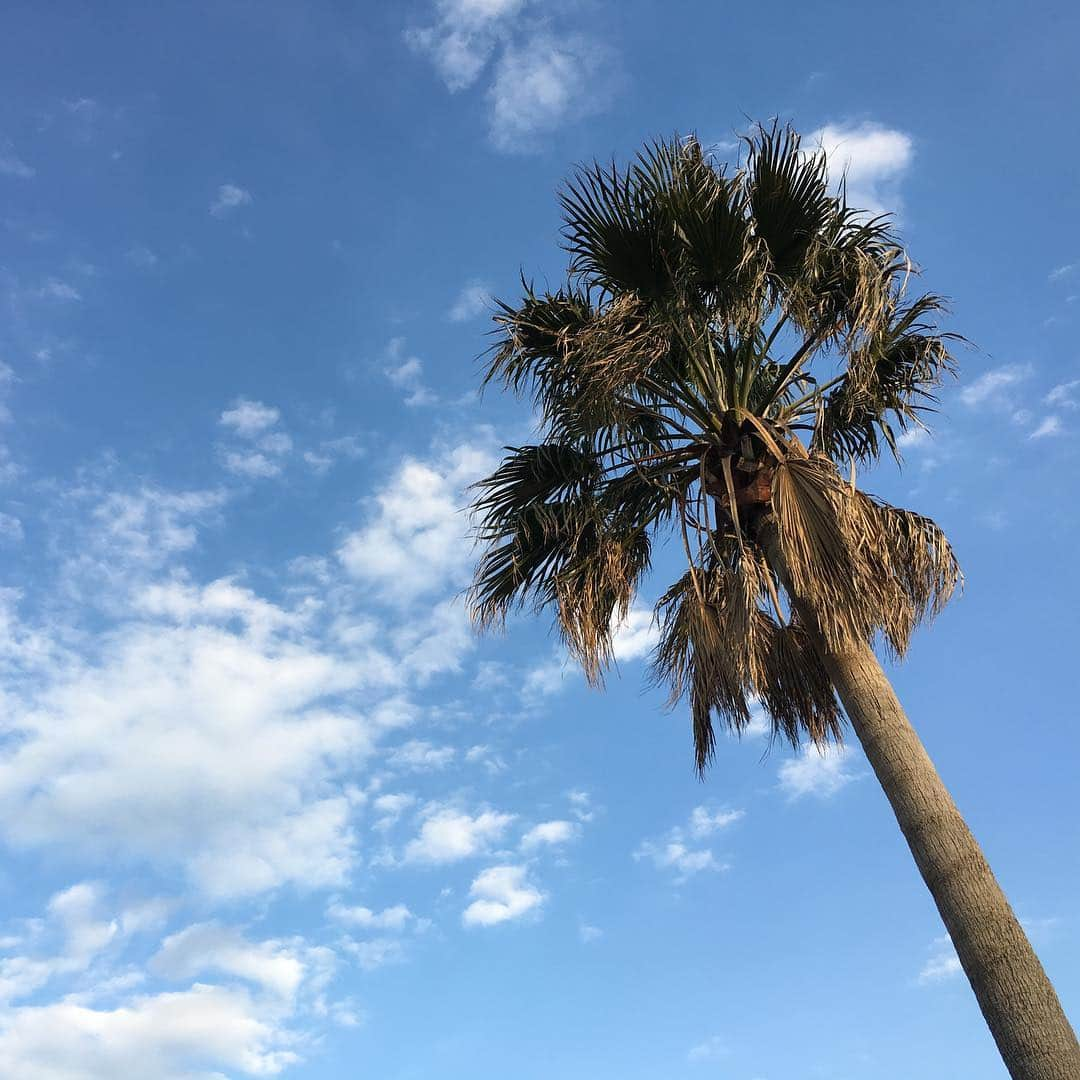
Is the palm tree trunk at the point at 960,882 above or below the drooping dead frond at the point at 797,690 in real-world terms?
below

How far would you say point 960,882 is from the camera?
22.9 feet

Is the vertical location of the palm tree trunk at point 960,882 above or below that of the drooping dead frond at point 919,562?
below

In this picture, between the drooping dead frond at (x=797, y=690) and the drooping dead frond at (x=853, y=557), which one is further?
the drooping dead frond at (x=797, y=690)

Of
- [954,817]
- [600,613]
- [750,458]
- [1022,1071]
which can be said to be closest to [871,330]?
[750,458]

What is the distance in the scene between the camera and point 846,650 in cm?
824

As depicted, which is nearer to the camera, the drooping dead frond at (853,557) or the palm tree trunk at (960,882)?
the palm tree trunk at (960,882)

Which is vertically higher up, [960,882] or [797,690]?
[797,690]

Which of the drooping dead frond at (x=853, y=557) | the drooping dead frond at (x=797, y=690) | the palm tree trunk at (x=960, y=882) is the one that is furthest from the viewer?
the drooping dead frond at (x=797, y=690)

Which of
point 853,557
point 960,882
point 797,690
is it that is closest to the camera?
point 960,882

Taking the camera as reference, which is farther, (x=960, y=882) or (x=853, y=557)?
(x=853, y=557)

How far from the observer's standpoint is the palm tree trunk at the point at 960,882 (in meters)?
6.32

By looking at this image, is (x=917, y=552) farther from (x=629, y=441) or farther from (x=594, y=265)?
(x=594, y=265)

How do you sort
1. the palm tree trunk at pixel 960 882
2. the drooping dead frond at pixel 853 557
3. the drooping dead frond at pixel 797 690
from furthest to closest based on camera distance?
1. the drooping dead frond at pixel 797 690
2. the drooping dead frond at pixel 853 557
3. the palm tree trunk at pixel 960 882

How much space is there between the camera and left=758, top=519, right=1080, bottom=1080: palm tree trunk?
632cm
